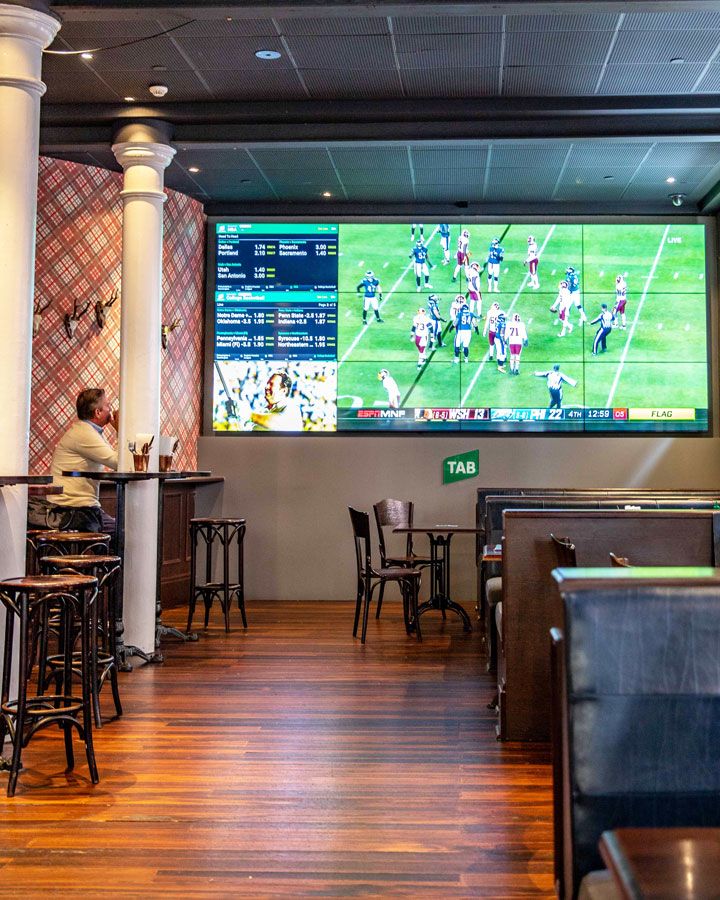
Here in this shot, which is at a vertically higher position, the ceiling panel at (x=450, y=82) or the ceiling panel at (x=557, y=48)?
the ceiling panel at (x=450, y=82)

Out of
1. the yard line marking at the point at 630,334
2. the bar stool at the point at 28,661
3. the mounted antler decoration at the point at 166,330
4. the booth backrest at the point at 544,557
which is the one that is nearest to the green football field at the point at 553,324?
the yard line marking at the point at 630,334

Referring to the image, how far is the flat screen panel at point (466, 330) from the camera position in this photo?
896 centimetres

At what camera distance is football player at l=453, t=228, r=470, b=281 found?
9109mm

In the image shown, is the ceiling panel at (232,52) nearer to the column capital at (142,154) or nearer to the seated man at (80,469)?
the column capital at (142,154)

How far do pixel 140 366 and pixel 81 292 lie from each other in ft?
5.51

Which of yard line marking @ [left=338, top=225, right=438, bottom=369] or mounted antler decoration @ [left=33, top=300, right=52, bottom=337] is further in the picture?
yard line marking @ [left=338, top=225, right=438, bottom=369]

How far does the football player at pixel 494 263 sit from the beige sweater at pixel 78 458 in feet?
14.4

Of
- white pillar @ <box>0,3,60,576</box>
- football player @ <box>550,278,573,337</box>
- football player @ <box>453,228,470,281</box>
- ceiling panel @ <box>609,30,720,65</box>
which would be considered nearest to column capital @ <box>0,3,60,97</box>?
white pillar @ <box>0,3,60,576</box>

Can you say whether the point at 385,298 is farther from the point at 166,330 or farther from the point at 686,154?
the point at 686,154

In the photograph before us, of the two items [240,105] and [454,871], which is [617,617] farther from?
[240,105]

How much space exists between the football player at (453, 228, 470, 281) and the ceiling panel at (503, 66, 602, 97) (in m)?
2.61

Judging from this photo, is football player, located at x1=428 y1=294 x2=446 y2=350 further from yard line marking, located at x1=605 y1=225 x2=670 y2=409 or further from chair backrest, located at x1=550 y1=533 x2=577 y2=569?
chair backrest, located at x1=550 y1=533 x2=577 y2=569

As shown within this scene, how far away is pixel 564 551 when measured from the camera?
12.6ft

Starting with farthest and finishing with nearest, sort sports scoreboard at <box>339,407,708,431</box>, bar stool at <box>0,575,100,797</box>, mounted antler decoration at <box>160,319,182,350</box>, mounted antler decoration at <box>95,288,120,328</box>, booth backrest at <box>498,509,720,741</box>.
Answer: sports scoreboard at <box>339,407,708,431</box>, mounted antler decoration at <box>160,319,182,350</box>, mounted antler decoration at <box>95,288,120,328</box>, booth backrest at <box>498,509,720,741</box>, bar stool at <box>0,575,100,797</box>
